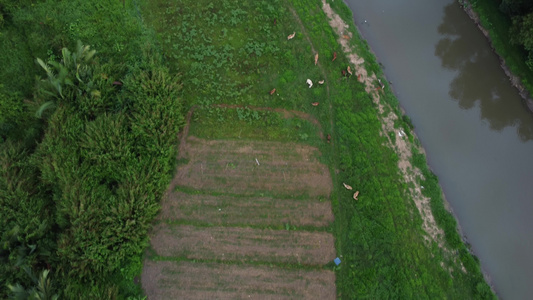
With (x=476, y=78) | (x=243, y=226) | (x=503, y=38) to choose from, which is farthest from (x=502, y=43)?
(x=243, y=226)

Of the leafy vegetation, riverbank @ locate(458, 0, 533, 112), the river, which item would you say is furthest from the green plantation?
riverbank @ locate(458, 0, 533, 112)

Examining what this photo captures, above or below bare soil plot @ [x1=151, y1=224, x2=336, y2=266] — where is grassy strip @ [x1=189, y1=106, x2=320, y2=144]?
above

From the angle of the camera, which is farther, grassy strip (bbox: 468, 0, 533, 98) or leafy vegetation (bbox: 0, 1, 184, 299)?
grassy strip (bbox: 468, 0, 533, 98)

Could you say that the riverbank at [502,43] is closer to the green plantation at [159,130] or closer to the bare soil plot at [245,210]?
the green plantation at [159,130]

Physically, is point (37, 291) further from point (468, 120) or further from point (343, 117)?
point (468, 120)

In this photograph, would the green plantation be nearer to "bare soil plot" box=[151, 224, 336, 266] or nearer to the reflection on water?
"bare soil plot" box=[151, 224, 336, 266]

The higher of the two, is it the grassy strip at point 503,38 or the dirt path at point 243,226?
the grassy strip at point 503,38

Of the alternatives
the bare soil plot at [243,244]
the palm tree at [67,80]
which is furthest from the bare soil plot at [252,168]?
the palm tree at [67,80]
